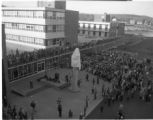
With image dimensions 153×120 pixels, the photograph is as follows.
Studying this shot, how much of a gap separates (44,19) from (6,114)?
19.6 metres

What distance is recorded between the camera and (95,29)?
6531 cm

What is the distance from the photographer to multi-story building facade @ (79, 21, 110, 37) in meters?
61.5

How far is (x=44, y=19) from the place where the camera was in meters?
30.3

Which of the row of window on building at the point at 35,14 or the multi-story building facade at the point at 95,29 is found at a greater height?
the row of window on building at the point at 35,14

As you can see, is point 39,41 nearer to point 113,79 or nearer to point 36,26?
point 36,26

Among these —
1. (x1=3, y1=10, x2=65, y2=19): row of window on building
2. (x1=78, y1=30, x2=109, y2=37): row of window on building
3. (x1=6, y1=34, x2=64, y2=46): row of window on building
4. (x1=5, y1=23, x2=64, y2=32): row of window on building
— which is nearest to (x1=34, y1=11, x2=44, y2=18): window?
(x1=3, y1=10, x2=65, y2=19): row of window on building

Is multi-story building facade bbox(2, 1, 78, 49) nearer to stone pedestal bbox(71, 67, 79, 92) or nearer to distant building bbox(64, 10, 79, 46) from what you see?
distant building bbox(64, 10, 79, 46)

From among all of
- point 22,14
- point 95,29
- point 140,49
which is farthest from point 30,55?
point 95,29

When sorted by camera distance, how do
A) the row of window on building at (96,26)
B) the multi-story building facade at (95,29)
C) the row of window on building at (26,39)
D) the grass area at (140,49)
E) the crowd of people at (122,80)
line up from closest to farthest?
the crowd of people at (122,80) < the row of window on building at (26,39) < the grass area at (140,49) < the row of window on building at (96,26) < the multi-story building facade at (95,29)

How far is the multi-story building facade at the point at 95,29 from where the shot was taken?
61.5 meters

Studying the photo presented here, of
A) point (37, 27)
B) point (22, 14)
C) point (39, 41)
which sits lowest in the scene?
point (39, 41)

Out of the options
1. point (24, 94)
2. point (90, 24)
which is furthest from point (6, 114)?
point (90, 24)

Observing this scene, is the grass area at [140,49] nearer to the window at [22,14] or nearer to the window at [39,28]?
the window at [39,28]

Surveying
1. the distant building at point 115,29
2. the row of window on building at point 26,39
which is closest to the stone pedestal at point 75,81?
the row of window on building at point 26,39
